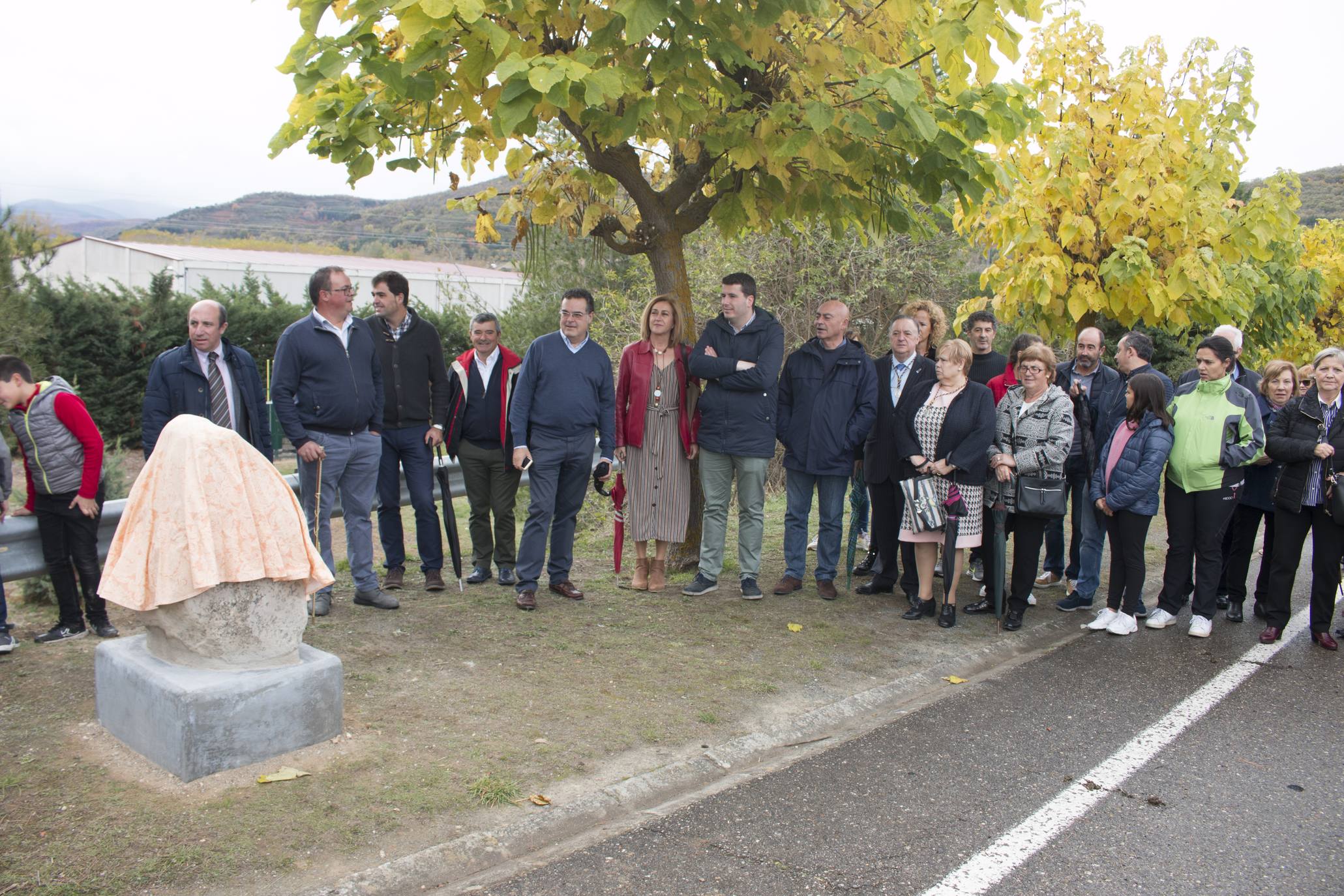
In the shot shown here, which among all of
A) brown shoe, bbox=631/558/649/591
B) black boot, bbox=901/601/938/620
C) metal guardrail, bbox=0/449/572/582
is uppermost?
metal guardrail, bbox=0/449/572/582

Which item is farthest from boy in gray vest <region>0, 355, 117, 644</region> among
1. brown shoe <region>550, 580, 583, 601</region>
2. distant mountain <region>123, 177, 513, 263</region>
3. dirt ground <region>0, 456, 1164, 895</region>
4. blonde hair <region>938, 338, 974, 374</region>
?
distant mountain <region>123, 177, 513, 263</region>

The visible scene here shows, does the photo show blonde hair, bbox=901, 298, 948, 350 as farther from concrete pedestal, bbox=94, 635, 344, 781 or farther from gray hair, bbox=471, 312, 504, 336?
concrete pedestal, bbox=94, 635, 344, 781

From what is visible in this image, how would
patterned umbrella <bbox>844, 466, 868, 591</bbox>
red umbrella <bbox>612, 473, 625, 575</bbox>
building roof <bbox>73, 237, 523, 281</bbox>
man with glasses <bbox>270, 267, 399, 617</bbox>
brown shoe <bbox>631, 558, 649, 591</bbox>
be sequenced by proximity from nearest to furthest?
man with glasses <bbox>270, 267, 399, 617</bbox>, brown shoe <bbox>631, 558, 649, 591</bbox>, red umbrella <bbox>612, 473, 625, 575</bbox>, patterned umbrella <bbox>844, 466, 868, 591</bbox>, building roof <bbox>73, 237, 523, 281</bbox>

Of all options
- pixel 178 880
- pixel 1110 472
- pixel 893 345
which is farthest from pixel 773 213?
pixel 178 880

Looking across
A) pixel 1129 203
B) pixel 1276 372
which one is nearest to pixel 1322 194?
pixel 1129 203

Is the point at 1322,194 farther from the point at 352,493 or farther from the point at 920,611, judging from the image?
the point at 352,493

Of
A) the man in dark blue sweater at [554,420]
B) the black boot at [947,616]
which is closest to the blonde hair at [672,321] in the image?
the man in dark blue sweater at [554,420]

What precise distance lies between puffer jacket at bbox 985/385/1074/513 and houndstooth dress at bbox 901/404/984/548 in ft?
0.65

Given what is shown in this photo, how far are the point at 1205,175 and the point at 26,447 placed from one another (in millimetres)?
10354

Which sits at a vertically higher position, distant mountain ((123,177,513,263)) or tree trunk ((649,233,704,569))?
distant mountain ((123,177,513,263))

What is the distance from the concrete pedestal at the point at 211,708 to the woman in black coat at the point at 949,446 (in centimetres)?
423

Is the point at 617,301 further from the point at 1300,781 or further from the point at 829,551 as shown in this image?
the point at 1300,781

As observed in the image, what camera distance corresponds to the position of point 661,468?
7.47 m

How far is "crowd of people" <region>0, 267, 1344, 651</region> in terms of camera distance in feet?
22.1
